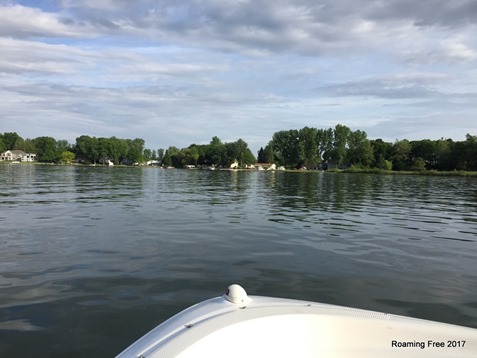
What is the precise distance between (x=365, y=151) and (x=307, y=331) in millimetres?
157754

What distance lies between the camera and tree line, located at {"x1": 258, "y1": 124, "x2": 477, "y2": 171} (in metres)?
124

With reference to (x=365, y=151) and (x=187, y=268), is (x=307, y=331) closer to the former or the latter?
(x=187, y=268)

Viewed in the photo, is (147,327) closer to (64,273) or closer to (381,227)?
(64,273)

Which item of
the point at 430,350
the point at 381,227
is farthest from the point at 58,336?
the point at 381,227

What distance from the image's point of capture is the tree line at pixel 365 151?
408ft

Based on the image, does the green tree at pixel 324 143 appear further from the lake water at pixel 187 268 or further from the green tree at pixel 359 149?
the lake water at pixel 187 268

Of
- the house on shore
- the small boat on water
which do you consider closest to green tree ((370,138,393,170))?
the small boat on water

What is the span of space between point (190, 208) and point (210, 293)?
530 inches

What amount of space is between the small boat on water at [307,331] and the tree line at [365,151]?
12995 cm

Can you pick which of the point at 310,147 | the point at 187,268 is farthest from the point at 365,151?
the point at 187,268

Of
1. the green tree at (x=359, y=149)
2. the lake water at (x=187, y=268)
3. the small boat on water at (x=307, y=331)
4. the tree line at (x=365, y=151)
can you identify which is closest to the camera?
the small boat on water at (x=307, y=331)

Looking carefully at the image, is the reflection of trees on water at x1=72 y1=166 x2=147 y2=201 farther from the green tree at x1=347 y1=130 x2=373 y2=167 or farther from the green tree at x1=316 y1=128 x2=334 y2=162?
the green tree at x1=316 y1=128 x2=334 y2=162

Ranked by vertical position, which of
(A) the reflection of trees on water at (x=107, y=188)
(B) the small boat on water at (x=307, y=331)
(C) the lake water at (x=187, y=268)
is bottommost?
(C) the lake water at (x=187, y=268)

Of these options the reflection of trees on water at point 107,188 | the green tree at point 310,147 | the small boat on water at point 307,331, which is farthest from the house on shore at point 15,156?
the small boat on water at point 307,331
